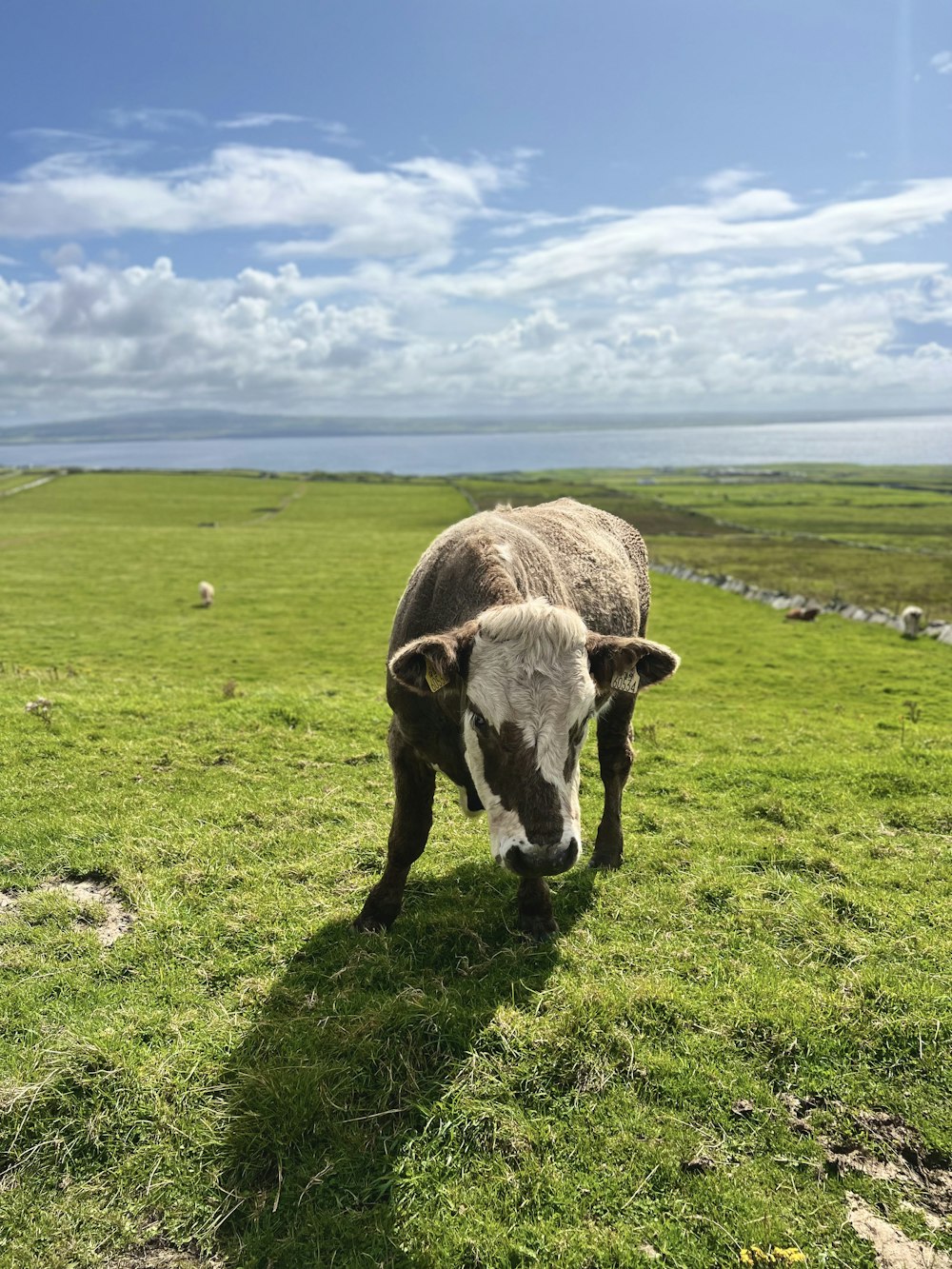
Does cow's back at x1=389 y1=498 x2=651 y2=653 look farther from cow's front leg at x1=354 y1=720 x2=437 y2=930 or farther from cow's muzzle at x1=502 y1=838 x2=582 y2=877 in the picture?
cow's muzzle at x1=502 y1=838 x2=582 y2=877

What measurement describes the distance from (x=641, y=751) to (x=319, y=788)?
→ 4.99 meters

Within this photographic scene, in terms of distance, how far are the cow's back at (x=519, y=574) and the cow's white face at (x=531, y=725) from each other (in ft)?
2.53

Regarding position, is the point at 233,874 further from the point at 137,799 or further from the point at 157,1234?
the point at 157,1234

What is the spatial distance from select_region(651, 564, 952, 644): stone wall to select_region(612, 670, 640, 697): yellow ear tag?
87.6 feet

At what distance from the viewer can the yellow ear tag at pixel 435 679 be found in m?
4.97

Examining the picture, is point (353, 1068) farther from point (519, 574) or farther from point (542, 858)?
point (519, 574)

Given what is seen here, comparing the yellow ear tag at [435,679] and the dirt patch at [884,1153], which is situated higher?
the yellow ear tag at [435,679]

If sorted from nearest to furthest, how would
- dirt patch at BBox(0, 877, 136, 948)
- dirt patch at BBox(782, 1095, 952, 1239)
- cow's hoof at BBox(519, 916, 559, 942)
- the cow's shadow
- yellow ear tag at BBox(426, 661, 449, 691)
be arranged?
1. the cow's shadow
2. dirt patch at BBox(782, 1095, 952, 1239)
3. yellow ear tag at BBox(426, 661, 449, 691)
4. cow's hoof at BBox(519, 916, 559, 942)
5. dirt patch at BBox(0, 877, 136, 948)

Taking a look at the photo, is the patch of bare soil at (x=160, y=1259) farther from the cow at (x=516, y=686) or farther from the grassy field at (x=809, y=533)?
the grassy field at (x=809, y=533)

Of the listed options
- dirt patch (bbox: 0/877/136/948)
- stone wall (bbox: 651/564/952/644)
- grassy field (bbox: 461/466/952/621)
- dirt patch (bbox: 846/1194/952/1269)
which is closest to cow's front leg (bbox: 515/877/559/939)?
dirt patch (bbox: 846/1194/952/1269)

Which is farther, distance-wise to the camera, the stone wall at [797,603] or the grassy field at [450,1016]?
the stone wall at [797,603]

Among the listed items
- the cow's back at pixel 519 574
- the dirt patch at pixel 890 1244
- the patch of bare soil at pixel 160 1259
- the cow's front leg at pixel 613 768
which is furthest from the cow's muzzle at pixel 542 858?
the cow's front leg at pixel 613 768

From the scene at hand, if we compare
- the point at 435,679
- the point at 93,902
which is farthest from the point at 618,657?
the point at 93,902

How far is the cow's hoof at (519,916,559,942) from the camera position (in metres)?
6.45
